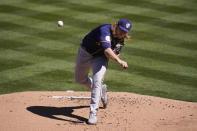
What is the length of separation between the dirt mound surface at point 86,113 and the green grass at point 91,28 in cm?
79

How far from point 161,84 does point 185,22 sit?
5990mm

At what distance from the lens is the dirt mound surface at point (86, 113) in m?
7.61

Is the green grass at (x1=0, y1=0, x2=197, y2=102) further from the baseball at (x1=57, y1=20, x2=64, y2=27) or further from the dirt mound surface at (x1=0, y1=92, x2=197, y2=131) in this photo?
the dirt mound surface at (x1=0, y1=92, x2=197, y2=131)

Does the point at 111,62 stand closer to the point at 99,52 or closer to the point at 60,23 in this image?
the point at 60,23

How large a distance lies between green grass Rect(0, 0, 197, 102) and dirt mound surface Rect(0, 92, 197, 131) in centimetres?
79

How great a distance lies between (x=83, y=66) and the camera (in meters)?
8.34

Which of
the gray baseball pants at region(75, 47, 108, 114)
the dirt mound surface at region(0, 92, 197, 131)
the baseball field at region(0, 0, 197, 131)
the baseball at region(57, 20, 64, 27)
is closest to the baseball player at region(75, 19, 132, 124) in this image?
the gray baseball pants at region(75, 47, 108, 114)

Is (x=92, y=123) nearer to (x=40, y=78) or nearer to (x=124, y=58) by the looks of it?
(x=40, y=78)

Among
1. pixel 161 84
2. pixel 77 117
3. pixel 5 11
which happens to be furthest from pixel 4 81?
pixel 5 11

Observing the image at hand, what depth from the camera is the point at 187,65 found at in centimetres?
1200

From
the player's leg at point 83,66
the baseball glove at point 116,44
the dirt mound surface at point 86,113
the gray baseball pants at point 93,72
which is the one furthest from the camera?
the player's leg at point 83,66

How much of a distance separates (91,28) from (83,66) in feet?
22.0

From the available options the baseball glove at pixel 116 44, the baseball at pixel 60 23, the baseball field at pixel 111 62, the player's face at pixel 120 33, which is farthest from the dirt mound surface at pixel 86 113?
the baseball at pixel 60 23

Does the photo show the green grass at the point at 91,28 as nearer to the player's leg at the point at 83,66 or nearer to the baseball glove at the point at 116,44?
the player's leg at the point at 83,66
